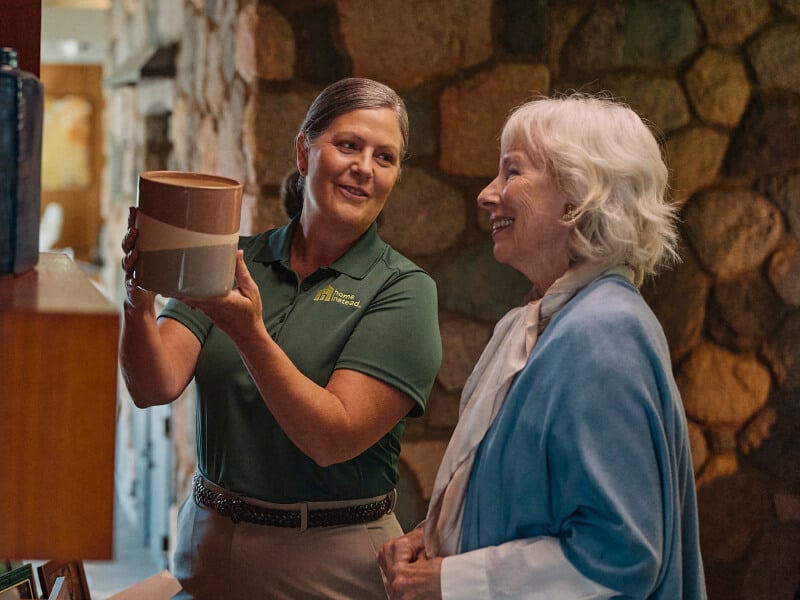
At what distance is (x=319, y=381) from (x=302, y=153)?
1.29ft

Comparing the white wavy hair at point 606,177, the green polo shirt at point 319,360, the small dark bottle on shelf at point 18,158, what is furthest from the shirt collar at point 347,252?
the small dark bottle on shelf at point 18,158

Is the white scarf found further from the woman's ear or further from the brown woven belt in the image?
the woman's ear

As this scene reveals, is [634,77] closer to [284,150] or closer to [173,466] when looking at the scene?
[284,150]

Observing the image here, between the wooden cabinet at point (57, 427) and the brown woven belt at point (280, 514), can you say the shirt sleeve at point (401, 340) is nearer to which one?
the brown woven belt at point (280, 514)

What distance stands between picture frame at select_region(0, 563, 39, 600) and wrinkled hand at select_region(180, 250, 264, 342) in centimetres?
34

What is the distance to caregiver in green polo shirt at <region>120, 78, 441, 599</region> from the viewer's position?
1438 mm

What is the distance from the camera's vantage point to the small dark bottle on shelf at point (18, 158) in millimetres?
761

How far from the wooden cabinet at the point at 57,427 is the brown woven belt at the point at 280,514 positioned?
2.57 feet

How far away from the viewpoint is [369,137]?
1557 millimetres

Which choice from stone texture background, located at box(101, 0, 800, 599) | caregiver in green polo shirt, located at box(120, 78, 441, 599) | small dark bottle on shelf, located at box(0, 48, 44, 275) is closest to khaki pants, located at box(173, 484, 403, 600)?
caregiver in green polo shirt, located at box(120, 78, 441, 599)

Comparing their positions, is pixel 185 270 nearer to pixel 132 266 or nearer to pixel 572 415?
pixel 132 266

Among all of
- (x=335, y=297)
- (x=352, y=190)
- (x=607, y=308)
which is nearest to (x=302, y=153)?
(x=352, y=190)

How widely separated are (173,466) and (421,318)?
2388mm

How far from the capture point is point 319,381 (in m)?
1.46
